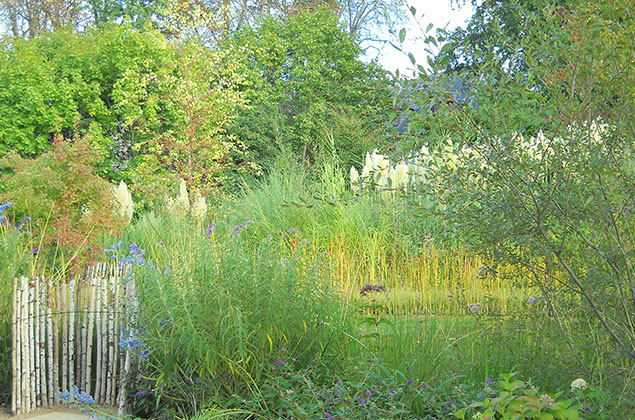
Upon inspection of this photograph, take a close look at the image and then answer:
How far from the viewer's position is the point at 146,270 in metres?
3.65

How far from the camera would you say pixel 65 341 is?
402 cm

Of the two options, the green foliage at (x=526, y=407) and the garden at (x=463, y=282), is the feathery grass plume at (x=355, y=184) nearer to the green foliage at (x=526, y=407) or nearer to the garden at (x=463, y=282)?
the garden at (x=463, y=282)

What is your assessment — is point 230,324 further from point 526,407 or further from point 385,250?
point 385,250

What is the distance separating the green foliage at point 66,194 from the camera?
21.8 ft

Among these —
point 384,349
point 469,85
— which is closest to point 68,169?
point 384,349

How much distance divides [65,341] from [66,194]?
3120 millimetres

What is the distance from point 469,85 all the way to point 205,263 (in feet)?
5.50

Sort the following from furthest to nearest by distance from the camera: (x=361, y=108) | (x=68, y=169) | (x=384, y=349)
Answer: (x=361, y=108)
(x=68, y=169)
(x=384, y=349)

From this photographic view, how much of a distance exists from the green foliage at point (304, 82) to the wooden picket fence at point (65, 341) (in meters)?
12.6

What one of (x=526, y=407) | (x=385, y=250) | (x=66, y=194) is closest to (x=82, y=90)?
(x=66, y=194)

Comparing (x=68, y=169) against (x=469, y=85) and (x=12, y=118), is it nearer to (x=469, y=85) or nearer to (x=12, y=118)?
(x=469, y=85)

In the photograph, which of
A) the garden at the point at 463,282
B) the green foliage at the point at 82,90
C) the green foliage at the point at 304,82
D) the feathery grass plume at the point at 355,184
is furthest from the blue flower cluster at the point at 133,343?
the green foliage at the point at 304,82

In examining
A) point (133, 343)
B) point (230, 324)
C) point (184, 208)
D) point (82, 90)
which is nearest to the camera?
point (230, 324)

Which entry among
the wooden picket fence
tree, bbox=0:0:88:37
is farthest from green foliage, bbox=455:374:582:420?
tree, bbox=0:0:88:37
